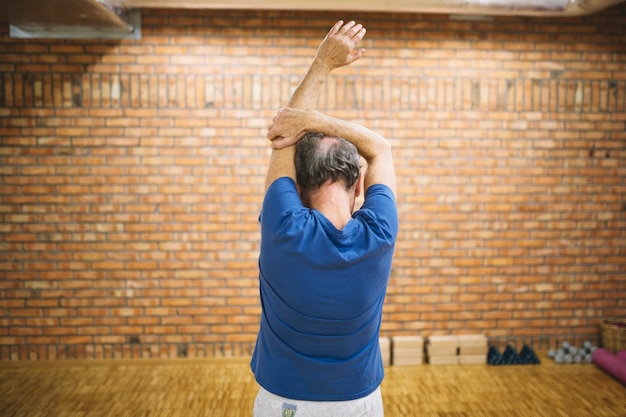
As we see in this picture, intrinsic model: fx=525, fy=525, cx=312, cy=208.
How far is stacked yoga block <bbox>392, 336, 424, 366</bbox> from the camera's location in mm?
4117

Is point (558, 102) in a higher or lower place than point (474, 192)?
→ higher

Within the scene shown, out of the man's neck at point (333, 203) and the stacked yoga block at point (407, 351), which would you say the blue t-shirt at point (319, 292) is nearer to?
the man's neck at point (333, 203)

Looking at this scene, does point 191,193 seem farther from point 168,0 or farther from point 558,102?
point 558,102

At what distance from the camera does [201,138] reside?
4051 mm

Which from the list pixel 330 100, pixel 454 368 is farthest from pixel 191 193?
pixel 454 368

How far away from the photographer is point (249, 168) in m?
4.07

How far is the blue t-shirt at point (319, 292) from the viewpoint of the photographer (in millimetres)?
1226

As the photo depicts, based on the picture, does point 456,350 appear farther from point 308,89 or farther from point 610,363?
point 308,89

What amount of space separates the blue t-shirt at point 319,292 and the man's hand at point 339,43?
1.26ft

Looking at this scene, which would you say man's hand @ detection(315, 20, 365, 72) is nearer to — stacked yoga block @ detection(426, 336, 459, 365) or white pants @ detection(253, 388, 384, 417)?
white pants @ detection(253, 388, 384, 417)

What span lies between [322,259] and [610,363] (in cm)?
363

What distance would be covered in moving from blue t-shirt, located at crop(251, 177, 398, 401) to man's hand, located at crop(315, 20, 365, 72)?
38 cm

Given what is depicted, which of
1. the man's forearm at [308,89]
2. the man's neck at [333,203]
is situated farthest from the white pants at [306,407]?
the man's forearm at [308,89]

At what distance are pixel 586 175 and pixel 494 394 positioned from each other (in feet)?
6.34
